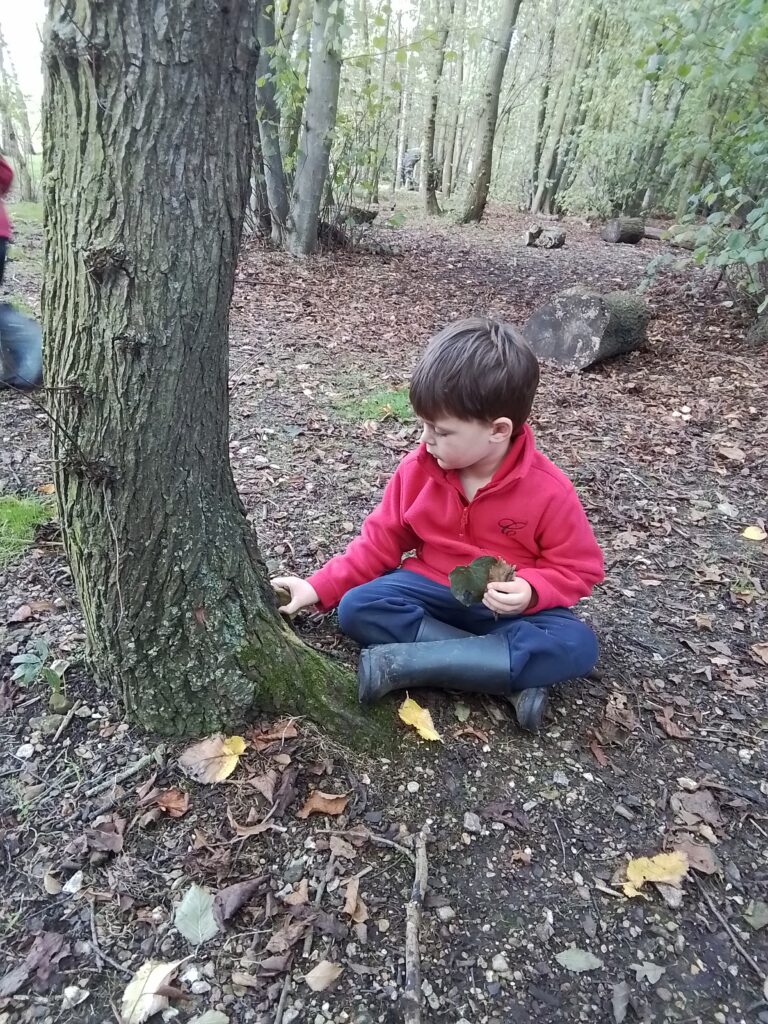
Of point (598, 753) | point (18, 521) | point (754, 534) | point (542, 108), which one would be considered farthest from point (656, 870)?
point (542, 108)

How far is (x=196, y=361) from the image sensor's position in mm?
1621

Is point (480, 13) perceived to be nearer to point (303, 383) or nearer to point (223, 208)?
point (303, 383)

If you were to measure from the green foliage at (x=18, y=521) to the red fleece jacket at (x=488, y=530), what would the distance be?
1433 millimetres

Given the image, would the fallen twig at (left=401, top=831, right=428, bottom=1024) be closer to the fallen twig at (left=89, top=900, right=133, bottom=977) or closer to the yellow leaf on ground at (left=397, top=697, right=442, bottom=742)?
the yellow leaf on ground at (left=397, top=697, right=442, bottom=742)

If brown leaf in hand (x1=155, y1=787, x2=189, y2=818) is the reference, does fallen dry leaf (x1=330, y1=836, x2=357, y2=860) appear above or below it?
below

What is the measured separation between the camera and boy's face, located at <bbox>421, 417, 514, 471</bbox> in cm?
199

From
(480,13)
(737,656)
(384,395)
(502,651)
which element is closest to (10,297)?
(384,395)

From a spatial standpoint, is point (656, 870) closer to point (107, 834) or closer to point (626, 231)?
point (107, 834)

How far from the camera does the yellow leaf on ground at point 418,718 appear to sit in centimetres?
206

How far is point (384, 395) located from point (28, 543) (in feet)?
9.74

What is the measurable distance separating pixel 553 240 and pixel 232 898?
13.2 meters

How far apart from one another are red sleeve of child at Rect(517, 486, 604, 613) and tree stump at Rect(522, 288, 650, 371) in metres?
4.23

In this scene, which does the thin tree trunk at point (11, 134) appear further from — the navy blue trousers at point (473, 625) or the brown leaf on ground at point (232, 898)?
the brown leaf on ground at point (232, 898)

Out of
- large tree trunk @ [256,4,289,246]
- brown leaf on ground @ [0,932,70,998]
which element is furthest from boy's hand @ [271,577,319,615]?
large tree trunk @ [256,4,289,246]
